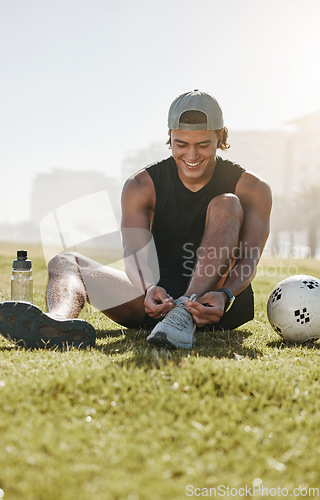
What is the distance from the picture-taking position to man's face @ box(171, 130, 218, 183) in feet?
13.2

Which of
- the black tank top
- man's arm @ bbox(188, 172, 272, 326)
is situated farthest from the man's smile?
man's arm @ bbox(188, 172, 272, 326)

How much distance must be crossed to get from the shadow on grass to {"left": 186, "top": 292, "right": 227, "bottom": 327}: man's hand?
0.78ft

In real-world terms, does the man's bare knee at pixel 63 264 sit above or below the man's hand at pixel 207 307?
above

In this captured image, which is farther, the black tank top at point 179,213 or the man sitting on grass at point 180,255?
the black tank top at point 179,213

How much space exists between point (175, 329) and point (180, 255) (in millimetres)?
1150

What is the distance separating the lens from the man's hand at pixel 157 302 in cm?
351

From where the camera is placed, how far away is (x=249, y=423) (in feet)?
7.70

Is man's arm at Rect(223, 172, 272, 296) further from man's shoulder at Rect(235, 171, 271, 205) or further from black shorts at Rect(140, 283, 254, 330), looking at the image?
black shorts at Rect(140, 283, 254, 330)

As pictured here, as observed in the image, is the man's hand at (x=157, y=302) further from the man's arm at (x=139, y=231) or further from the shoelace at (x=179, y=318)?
the man's arm at (x=139, y=231)

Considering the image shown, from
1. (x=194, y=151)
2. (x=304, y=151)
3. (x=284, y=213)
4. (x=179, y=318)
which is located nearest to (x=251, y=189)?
Result: (x=194, y=151)

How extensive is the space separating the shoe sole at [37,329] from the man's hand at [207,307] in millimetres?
740

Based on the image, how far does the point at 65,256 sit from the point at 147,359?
1.63 m

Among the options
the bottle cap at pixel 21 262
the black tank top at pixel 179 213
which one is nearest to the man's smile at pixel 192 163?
the black tank top at pixel 179 213

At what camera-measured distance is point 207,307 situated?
11.4 ft
